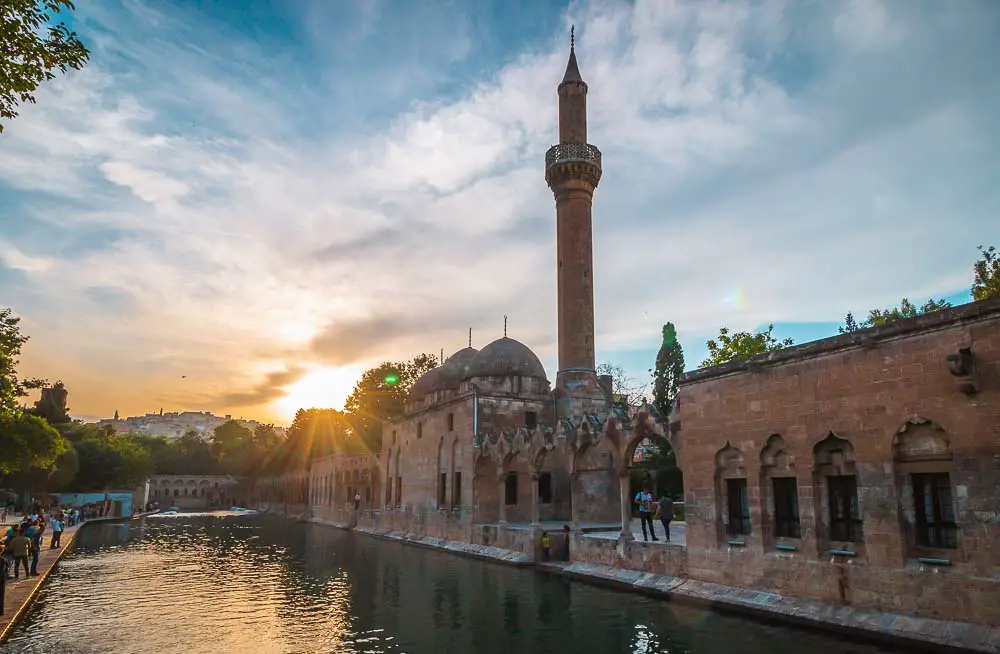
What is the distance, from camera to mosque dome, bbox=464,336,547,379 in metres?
30.3

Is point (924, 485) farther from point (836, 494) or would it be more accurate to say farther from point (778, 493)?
point (778, 493)

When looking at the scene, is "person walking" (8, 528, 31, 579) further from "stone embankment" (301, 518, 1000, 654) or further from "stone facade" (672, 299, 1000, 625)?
"stone facade" (672, 299, 1000, 625)

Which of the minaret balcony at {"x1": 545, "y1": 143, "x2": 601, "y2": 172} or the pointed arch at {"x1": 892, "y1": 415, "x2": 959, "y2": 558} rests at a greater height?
the minaret balcony at {"x1": 545, "y1": 143, "x2": 601, "y2": 172}

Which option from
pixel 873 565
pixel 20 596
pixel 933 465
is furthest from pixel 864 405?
pixel 20 596

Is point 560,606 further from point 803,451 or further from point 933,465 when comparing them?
point 933,465

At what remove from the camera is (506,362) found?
1200 inches

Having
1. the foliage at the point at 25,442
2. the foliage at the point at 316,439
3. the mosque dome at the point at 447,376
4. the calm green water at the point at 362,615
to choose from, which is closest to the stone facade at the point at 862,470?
the calm green water at the point at 362,615

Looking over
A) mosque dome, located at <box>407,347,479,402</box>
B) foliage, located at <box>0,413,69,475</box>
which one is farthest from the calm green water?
mosque dome, located at <box>407,347,479,402</box>

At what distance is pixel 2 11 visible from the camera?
8.02 m

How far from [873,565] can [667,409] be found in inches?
1086

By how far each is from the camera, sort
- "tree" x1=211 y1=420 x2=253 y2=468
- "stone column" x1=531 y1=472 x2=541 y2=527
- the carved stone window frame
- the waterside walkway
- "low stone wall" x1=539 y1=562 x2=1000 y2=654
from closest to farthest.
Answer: "low stone wall" x1=539 y1=562 x2=1000 y2=654 → the carved stone window frame → the waterside walkway → "stone column" x1=531 y1=472 x2=541 y2=527 → "tree" x1=211 y1=420 x2=253 y2=468

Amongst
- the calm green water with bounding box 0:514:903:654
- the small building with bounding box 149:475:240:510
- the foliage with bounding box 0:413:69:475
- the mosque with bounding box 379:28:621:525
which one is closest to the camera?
the calm green water with bounding box 0:514:903:654

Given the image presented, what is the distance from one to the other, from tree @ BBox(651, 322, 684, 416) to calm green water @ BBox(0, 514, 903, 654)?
22207mm

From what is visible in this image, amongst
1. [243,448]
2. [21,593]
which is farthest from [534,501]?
[243,448]
